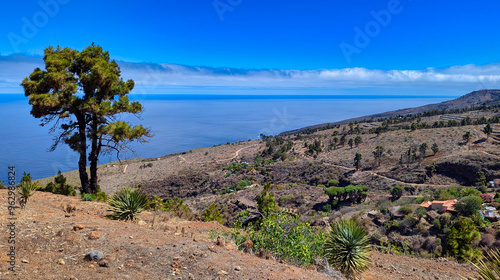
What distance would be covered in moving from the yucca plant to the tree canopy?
814cm

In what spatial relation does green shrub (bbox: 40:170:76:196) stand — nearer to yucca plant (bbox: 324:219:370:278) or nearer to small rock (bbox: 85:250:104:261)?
small rock (bbox: 85:250:104:261)

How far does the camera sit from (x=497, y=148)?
1337 inches

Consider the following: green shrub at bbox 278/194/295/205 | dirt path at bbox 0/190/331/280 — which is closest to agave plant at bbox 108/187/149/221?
dirt path at bbox 0/190/331/280

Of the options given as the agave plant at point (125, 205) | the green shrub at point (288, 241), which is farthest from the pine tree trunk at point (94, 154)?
the green shrub at point (288, 241)

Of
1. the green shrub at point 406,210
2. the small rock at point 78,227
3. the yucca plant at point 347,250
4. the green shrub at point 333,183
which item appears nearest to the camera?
the small rock at point 78,227

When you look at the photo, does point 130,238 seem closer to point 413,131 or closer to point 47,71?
point 47,71

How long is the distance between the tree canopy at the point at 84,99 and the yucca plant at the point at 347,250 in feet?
26.7

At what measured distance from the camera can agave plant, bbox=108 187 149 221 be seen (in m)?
7.96

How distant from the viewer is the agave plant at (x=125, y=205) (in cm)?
796

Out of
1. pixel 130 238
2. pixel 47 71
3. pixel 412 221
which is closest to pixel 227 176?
pixel 412 221

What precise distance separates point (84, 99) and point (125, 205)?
16.4 ft

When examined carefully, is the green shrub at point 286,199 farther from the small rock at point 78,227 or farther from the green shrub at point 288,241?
the small rock at point 78,227

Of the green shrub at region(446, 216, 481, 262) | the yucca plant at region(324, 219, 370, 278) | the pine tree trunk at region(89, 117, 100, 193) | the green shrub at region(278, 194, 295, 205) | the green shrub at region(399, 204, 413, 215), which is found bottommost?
the green shrub at region(278, 194, 295, 205)

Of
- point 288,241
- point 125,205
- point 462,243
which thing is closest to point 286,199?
point 462,243
